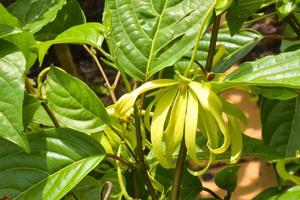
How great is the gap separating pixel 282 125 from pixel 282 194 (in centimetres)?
18

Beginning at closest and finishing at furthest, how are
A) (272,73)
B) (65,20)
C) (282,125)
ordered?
(272,73) → (282,125) → (65,20)

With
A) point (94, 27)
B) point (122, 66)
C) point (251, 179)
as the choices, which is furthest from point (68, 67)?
point (122, 66)

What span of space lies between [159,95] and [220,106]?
2.9 inches

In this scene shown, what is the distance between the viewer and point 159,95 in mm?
675

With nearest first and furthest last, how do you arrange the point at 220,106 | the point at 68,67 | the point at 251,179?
the point at 220,106, the point at 68,67, the point at 251,179

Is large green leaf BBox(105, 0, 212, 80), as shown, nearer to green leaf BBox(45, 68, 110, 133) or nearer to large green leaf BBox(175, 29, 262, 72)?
green leaf BBox(45, 68, 110, 133)

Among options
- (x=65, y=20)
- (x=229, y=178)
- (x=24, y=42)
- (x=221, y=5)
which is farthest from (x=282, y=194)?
(x=65, y=20)

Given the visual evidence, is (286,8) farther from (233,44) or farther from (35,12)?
(35,12)

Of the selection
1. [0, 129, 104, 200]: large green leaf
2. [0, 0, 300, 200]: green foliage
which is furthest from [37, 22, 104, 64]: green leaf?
[0, 129, 104, 200]: large green leaf

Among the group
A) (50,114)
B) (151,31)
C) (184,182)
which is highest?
(151,31)

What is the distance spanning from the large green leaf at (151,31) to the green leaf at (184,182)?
173mm

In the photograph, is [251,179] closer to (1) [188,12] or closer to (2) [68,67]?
(2) [68,67]

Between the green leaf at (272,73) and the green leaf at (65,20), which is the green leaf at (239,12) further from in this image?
the green leaf at (65,20)

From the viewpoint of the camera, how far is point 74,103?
70cm
